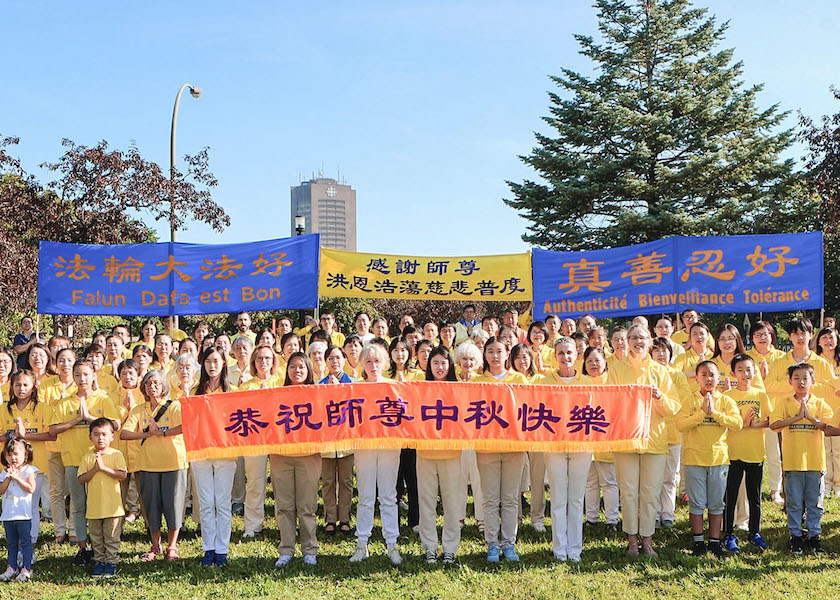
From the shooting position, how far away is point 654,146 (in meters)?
25.7

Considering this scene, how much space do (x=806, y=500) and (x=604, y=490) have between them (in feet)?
5.80

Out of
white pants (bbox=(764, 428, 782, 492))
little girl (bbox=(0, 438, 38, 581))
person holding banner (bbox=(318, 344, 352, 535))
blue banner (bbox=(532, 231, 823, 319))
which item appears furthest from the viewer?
blue banner (bbox=(532, 231, 823, 319))

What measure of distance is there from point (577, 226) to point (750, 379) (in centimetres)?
2044

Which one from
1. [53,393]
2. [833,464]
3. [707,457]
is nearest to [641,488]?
[707,457]

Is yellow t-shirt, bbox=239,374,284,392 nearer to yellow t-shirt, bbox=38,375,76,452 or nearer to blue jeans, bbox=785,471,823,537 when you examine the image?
yellow t-shirt, bbox=38,375,76,452

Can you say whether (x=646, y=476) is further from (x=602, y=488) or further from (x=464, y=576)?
(x=464, y=576)

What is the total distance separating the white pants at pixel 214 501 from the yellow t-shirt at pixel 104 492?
0.63 m

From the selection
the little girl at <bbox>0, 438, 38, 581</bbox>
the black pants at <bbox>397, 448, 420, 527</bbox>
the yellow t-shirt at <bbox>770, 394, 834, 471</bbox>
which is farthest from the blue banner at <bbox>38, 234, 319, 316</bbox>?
the yellow t-shirt at <bbox>770, 394, 834, 471</bbox>

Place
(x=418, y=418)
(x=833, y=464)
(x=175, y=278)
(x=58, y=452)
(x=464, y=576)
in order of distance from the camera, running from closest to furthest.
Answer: (x=464, y=576), (x=418, y=418), (x=58, y=452), (x=833, y=464), (x=175, y=278)

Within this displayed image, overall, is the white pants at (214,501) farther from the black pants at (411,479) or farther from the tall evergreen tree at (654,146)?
the tall evergreen tree at (654,146)

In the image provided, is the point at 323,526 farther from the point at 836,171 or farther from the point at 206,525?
the point at 836,171

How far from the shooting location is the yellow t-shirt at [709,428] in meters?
6.28

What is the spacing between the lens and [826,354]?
7863mm

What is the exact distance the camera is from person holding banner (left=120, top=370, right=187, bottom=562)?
6434mm
